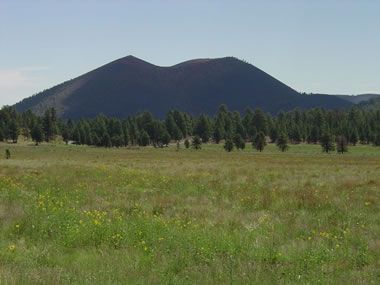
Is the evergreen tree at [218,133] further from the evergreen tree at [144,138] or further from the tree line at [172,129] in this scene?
the evergreen tree at [144,138]

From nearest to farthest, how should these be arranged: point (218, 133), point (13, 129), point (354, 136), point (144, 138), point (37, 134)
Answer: point (37, 134) < point (13, 129) < point (354, 136) < point (144, 138) < point (218, 133)

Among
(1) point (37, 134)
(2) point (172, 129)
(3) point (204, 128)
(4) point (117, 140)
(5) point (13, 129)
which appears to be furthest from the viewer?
(3) point (204, 128)

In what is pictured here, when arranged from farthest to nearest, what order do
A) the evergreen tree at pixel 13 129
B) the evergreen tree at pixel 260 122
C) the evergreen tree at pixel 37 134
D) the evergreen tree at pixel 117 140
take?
the evergreen tree at pixel 260 122, the evergreen tree at pixel 117 140, the evergreen tree at pixel 13 129, the evergreen tree at pixel 37 134

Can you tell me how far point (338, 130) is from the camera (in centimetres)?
14238

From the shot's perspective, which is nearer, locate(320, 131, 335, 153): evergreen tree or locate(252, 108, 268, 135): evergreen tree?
locate(320, 131, 335, 153): evergreen tree

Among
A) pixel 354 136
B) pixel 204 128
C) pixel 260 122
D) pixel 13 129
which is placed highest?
pixel 13 129

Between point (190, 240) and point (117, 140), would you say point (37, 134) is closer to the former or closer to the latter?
point (117, 140)

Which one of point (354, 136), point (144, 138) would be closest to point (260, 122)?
point (354, 136)

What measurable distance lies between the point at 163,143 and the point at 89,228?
427 feet

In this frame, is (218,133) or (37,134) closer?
(37,134)

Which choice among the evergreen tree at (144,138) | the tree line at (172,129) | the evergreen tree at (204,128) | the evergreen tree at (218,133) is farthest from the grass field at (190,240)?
the evergreen tree at (204,128)

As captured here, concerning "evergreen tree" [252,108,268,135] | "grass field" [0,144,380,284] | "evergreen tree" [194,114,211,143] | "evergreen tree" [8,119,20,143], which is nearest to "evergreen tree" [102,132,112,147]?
"evergreen tree" [8,119,20,143]

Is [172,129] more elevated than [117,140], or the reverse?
[172,129]

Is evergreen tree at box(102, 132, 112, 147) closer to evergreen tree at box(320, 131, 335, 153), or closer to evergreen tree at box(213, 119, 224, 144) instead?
evergreen tree at box(213, 119, 224, 144)
